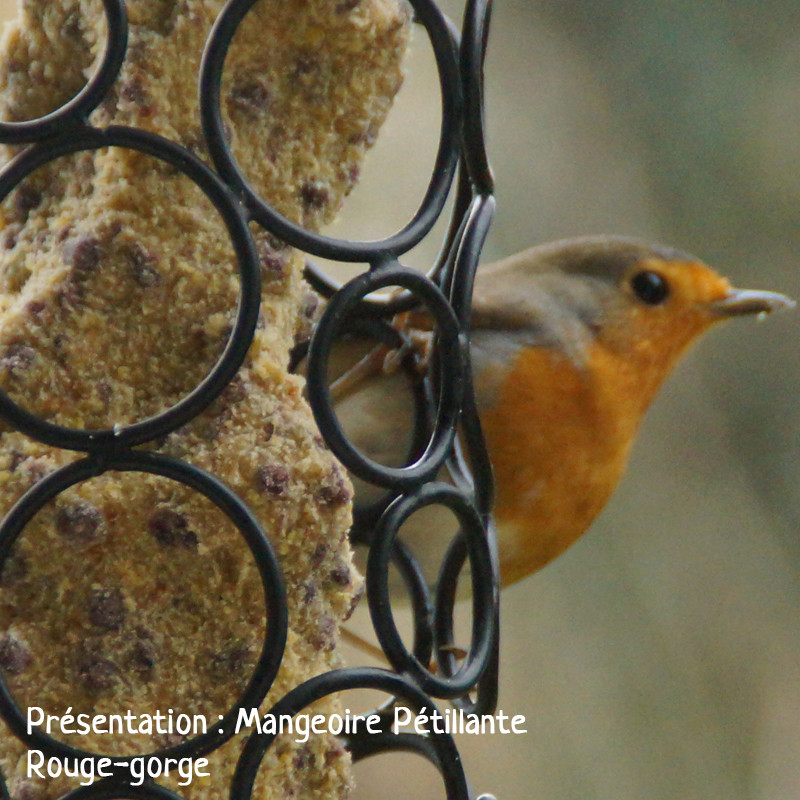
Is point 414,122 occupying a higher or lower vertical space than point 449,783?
higher

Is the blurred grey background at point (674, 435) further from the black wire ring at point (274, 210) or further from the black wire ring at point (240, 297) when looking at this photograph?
the black wire ring at point (240, 297)

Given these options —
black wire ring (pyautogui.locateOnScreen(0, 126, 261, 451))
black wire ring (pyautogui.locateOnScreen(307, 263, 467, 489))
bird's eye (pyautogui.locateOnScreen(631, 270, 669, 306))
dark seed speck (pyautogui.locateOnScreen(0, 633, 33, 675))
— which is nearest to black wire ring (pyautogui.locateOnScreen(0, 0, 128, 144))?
black wire ring (pyautogui.locateOnScreen(0, 126, 261, 451))

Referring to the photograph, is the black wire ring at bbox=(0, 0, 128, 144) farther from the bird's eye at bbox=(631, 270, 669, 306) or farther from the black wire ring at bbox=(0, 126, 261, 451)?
the bird's eye at bbox=(631, 270, 669, 306)

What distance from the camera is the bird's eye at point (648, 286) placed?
1396 millimetres

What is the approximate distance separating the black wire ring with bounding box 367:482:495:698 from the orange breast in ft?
1.30

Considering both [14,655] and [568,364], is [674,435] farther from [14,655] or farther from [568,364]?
[14,655]

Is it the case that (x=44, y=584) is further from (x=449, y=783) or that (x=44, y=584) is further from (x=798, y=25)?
(x=798, y=25)

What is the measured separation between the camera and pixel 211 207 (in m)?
0.77

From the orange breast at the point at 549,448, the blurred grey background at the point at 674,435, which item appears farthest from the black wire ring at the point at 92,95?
the blurred grey background at the point at 674,435

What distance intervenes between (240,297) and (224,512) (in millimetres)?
135

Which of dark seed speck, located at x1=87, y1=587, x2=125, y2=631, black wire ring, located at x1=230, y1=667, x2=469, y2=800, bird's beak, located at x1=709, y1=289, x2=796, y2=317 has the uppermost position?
bird's beak, located at x1=709, y1=289, x2=796, y2=317

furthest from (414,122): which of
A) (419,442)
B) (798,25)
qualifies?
(419,442)

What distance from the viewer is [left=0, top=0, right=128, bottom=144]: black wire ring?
0.69 metres

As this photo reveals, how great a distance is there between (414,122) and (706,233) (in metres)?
0.79
